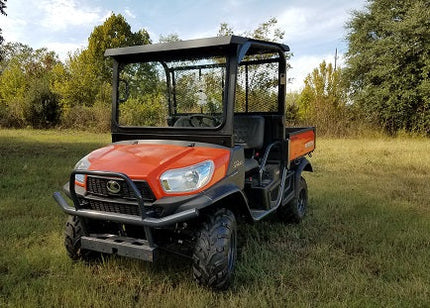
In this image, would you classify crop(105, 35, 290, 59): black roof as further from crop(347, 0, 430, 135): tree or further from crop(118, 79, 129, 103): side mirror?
crop(347, 0, 430, 135): tree

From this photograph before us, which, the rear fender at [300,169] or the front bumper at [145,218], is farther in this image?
the rear fender at [300,169]

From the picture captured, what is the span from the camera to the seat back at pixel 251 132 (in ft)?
12.5

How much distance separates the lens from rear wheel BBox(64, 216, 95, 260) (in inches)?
118

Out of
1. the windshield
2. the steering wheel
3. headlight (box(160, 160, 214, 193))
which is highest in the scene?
the windshield

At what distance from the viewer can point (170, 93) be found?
3.61m

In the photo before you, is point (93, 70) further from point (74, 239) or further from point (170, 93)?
point (74, 239)

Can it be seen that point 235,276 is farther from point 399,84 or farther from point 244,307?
point 399,84

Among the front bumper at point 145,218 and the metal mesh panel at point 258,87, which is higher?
the metal mesh panel at point 258,87

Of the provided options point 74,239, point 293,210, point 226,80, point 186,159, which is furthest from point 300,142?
point 74,239

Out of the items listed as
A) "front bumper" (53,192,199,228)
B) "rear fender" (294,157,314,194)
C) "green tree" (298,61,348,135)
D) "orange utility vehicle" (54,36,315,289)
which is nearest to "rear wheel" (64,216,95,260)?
"orange utility vehicle" (54,36,315,289)

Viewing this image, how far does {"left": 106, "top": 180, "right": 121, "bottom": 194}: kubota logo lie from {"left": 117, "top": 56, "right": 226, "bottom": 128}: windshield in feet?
2.95

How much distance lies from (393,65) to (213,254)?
14343 millimetres

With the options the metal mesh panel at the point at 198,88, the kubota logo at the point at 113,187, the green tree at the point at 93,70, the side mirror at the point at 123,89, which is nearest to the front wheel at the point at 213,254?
the kubota logo at the point at 113,187

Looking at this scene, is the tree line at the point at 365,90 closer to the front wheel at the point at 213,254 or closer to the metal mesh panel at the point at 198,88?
the metal mesh panel at the point at 198,88
